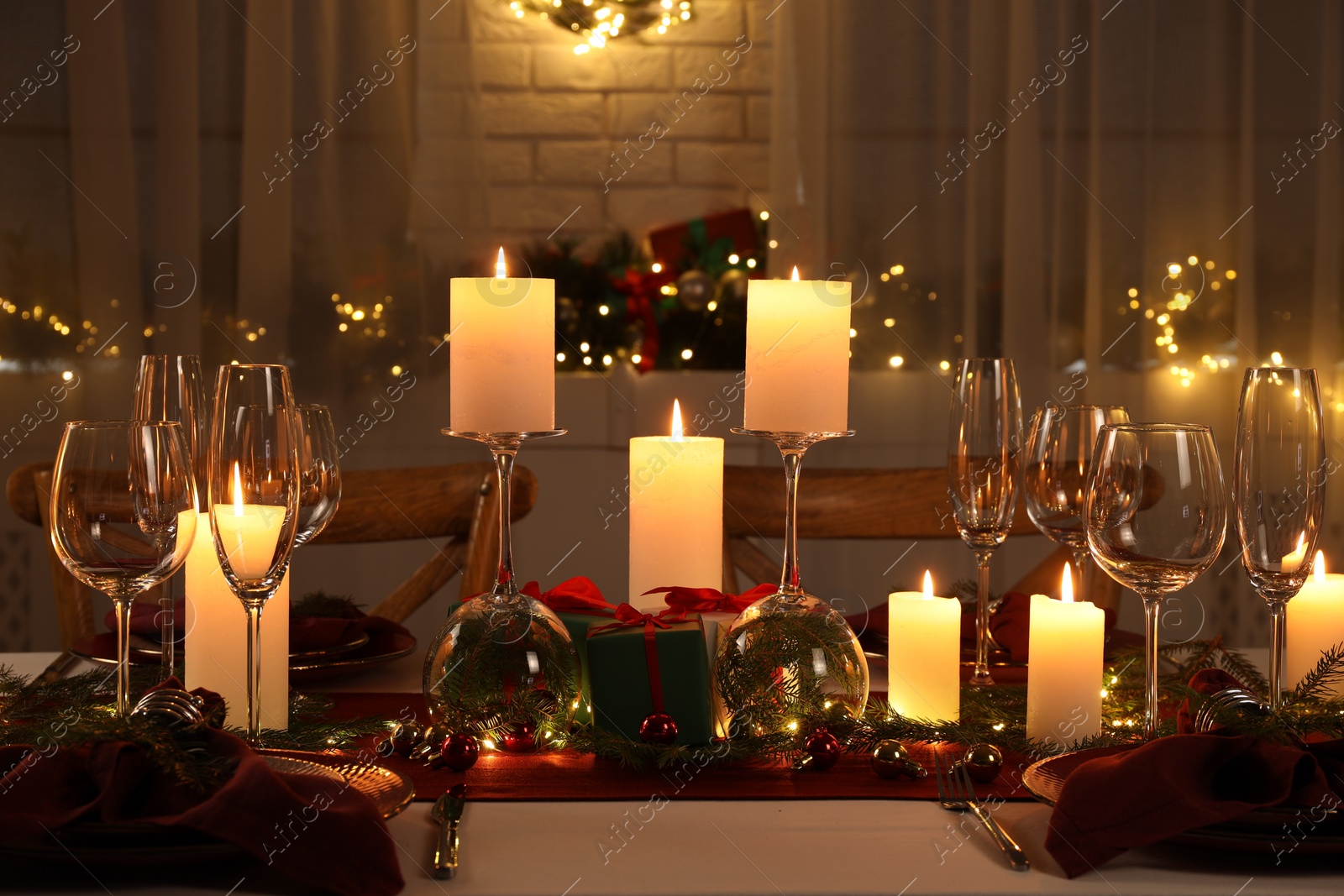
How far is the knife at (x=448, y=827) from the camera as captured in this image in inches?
24.4

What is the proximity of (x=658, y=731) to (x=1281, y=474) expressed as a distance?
1.40ft

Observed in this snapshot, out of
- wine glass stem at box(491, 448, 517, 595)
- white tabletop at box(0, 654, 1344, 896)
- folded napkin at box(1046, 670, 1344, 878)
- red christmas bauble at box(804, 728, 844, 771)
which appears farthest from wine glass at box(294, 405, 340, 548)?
folded napkin at box(1046, 670, 1344, 878)

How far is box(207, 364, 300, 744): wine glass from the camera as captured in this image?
76 centimetres

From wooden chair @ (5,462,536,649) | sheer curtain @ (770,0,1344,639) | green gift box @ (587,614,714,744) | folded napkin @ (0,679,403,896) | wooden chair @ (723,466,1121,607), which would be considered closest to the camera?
folded napkin @ (0,679,403,896)

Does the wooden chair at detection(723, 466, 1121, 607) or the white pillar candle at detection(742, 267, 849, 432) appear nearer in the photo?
the white pillar candle at detection(742, 267, 849, 432)

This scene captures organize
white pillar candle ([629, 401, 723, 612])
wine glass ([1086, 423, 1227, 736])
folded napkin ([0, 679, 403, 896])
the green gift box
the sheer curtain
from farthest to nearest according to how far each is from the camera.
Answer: the sheer curtain
white pillar candle ([629, 401, 723, 612])
the green gift box
wine glass ([1086, 423, 1227, 736])
folded napkin ([0, 679, 403, 896])

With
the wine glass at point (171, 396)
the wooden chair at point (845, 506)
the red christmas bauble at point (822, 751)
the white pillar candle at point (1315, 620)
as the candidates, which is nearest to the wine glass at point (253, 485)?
the wine glass at point (171, 396)

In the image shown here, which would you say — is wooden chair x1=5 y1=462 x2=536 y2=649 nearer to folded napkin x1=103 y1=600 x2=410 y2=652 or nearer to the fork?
folded napkin x1=103 y1=600 x2=410 y2=652

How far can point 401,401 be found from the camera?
8.09ft

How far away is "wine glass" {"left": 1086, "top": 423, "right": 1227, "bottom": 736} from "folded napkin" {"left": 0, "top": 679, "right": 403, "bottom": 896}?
0.46m

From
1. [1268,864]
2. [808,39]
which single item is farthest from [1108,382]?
[1268,864]

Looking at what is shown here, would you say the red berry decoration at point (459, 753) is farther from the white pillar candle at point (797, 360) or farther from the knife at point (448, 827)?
the white pillar candle at point (797, 360)

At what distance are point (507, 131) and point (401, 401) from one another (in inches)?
24.0

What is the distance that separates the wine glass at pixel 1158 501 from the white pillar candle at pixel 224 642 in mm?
554
